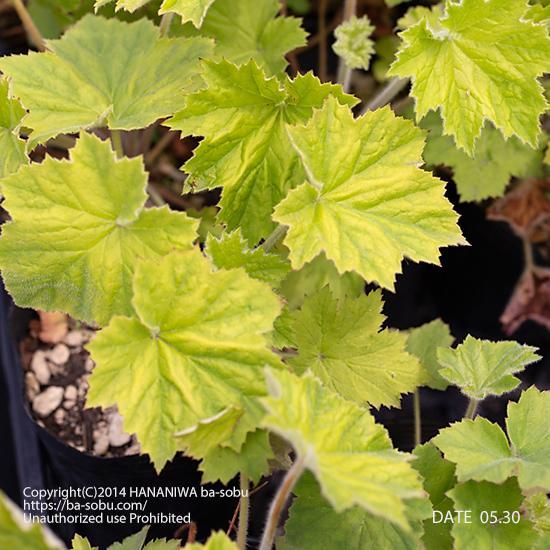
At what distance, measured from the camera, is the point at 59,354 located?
173cm

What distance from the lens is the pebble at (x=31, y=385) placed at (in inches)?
65.7

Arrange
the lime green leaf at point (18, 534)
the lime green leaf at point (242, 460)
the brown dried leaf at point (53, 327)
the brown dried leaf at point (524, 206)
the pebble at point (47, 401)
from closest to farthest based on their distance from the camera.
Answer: the lime green leaf at point (18, 534)
the lime green leaf at point (242, 460)
the pebble at point (47, 401)
the brown dried leaf at point (53, 327)
the brown dried leaf at point (524, 206)

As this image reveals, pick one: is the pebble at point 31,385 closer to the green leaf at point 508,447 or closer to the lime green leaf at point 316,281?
the lime green leaf at point 316,281

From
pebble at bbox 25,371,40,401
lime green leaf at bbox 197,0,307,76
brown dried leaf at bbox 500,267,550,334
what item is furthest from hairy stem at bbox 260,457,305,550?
brown dried leaf at bbox 500,267,550,334

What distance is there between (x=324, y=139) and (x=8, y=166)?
53 cm

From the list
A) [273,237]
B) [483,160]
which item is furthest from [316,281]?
[483,160]

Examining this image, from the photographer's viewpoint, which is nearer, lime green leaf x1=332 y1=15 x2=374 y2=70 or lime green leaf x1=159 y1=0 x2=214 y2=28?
lime green leaf x1=159 y1=0 x2=214 y2=28

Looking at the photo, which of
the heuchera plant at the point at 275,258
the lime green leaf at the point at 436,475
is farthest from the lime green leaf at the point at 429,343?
the lime green leaf at the point at 436,475

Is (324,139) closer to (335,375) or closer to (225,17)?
(335,375)

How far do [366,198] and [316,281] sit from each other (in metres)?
0.50

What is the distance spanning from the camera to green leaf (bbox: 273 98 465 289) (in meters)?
1.16

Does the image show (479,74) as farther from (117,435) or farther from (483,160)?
(117,435)

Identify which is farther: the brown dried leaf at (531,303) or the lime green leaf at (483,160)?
the brown dried leaf at (531,303)

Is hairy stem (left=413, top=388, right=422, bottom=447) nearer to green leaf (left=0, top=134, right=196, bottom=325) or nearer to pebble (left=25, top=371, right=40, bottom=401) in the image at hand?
green leaf (left=0, top=134, right=196, bottom=325)
